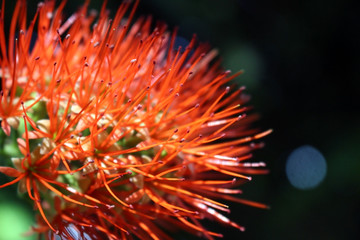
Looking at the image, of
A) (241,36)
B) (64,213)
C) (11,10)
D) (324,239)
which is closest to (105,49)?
(64,213)

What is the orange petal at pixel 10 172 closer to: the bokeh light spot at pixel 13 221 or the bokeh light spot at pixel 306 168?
the bokeh light spot at pixel 13 221

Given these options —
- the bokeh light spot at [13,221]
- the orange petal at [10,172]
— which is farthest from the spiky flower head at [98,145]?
the bokeh light spot at [13,221]

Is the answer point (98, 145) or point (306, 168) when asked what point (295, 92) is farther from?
point (98, 145)

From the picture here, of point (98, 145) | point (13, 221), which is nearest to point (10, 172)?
point (98, 145)

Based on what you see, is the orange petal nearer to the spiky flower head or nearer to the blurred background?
the spiky flower head

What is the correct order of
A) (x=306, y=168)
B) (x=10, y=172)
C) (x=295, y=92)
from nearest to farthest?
1. (x=10, y=172)
2. (x=306, y=168)
3. (x=295, y=92)

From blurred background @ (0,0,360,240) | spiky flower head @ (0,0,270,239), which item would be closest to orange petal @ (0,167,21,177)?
spiky flower head @ (0,0,270,239)

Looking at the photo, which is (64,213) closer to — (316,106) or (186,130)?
(186,130)
